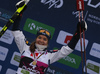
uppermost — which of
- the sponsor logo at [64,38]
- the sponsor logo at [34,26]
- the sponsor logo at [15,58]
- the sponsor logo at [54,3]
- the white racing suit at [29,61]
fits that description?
the sponsor logo at [54,3]

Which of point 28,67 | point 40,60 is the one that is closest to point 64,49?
point 40,60

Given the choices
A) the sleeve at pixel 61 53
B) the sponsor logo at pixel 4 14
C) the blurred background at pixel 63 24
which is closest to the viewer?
the sleeve at pixel 61 53

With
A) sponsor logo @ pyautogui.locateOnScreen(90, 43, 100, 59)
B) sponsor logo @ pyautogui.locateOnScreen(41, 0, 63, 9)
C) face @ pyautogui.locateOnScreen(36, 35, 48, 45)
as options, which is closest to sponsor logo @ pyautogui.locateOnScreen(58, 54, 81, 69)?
sponsor logo @ pyautogui.locateOnScreen(90, 43, 100, 59)

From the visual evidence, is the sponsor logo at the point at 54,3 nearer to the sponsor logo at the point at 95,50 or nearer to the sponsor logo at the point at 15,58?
the sponsor logo at the point at 95,50

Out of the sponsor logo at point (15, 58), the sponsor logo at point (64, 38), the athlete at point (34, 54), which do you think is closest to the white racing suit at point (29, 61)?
the athlete at point (34, 54)

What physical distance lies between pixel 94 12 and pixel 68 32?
21.9 inches

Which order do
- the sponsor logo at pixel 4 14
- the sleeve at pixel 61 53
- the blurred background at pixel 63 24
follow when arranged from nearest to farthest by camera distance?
the sleeve at pixel 61 53, the blurred background at pixel 63 24, the sponsor logo at pixel 4 14

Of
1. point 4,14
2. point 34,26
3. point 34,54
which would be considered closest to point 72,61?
point 34,26

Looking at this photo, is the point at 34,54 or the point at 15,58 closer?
the point at 34,54

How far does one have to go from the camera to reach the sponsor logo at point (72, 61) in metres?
3.32

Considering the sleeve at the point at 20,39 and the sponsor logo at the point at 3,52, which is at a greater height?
the sleeve at the point at 20,39

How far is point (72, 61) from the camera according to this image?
3.34m

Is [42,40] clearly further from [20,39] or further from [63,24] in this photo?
[63,24]

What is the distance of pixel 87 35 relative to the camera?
326 centimetres
